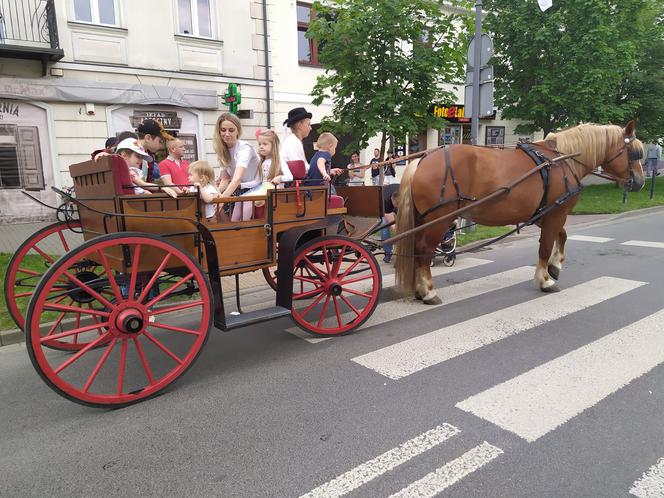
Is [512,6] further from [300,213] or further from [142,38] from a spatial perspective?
[300,213]

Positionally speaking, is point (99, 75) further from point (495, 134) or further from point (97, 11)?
point (495, 134)

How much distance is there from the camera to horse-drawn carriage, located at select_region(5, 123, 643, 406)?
295 cm

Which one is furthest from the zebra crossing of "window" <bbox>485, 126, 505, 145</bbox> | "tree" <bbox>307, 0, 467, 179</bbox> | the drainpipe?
"window" <bbox>485, 126, 505, 145</bbox>

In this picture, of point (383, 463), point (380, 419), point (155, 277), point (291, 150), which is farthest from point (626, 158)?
point (155, 277)

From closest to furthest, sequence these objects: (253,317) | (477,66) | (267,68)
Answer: (253,317)
(477,66)
(267,68)

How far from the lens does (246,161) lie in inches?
157

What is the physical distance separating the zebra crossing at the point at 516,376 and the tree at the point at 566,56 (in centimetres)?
949

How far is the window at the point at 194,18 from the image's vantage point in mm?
11336

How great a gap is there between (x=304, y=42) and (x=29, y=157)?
807cm

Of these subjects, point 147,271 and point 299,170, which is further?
point 299,170

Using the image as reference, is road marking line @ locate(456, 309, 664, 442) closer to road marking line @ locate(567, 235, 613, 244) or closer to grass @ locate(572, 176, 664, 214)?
road marking line @ locate(567, 235, 613, 244)

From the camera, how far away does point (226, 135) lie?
4.15 meters

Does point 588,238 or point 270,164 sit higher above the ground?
point 270,164

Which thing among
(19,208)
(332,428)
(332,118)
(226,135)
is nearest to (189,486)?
(332,428)
